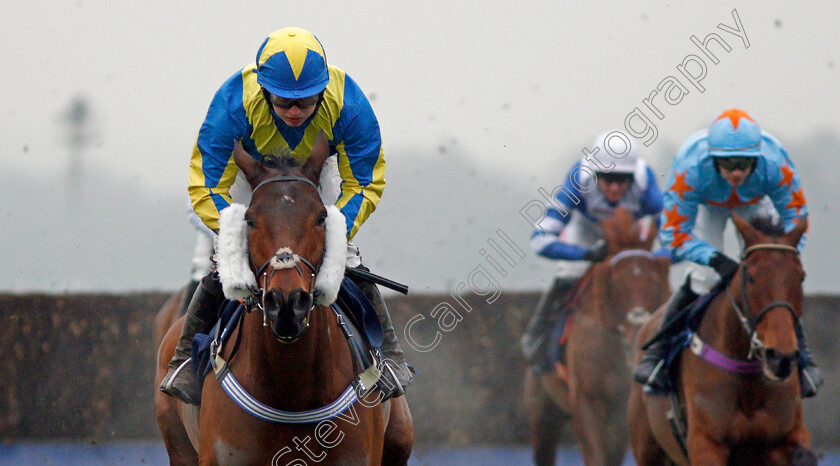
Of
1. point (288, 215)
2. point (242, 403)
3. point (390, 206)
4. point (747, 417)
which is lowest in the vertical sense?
point (390, 206)

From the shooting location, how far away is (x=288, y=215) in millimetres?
3059

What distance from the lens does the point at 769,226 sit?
4.78m

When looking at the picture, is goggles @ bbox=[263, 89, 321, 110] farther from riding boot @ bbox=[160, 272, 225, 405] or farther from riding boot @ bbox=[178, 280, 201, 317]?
riding boot @ bbox=[178, 280, 201, 317]

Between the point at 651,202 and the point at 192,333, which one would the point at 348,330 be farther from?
the point at 651,202

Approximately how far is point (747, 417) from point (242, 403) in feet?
8.41

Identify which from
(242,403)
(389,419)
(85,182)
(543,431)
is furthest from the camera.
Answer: (85,182)

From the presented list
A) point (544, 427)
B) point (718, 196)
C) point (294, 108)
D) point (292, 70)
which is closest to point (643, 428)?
point (718, 196)

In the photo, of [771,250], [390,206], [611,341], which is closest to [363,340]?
[771,250]

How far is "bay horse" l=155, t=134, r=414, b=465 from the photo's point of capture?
3039mm

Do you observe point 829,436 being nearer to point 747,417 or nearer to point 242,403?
point 747,417

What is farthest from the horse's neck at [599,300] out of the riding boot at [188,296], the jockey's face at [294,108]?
the jockey's face at [294,108]

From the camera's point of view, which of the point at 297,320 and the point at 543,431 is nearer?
the point at 297,320

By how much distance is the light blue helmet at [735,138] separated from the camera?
5.27 m

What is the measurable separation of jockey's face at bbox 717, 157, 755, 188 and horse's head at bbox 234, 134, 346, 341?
2764 millimetres
